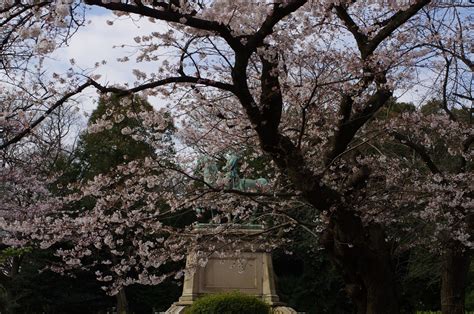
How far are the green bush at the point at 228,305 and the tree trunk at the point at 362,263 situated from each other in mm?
5462

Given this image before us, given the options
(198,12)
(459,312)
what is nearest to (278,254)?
(459,312)

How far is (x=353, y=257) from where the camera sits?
6684mm

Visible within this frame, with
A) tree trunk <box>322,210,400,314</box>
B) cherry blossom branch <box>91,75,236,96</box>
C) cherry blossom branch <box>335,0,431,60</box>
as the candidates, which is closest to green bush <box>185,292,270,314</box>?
tree trunk <box>322,210,400,314</box>

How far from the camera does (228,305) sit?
1216 cm

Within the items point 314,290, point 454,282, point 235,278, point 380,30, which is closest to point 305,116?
point 380,30

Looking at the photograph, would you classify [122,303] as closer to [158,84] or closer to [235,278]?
[235,278]

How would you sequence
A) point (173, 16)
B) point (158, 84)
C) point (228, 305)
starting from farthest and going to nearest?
point (228, 305) → point (158, 84) → point (173, 16)

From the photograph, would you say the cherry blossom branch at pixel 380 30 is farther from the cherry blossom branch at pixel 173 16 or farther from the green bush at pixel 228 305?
the green bush at pixel 228 305

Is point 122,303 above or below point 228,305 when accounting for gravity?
above

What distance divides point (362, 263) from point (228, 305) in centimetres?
594

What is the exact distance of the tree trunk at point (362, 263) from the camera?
6.56 m

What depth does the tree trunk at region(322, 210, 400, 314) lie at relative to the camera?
6.56 meters

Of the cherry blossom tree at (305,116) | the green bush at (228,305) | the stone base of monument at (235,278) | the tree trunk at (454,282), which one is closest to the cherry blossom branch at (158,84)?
the cherry blossom tree at (305,116)

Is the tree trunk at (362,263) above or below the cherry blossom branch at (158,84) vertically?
below
